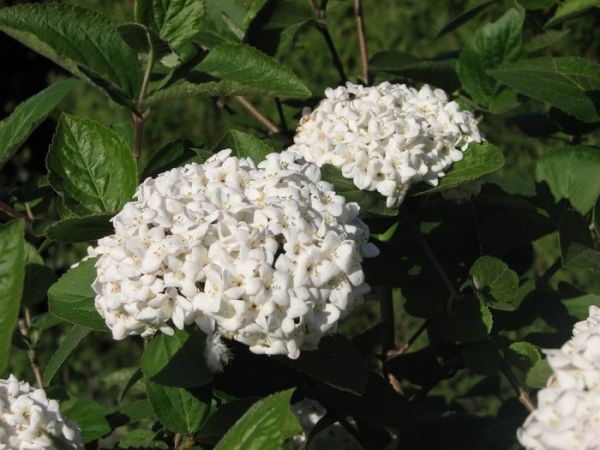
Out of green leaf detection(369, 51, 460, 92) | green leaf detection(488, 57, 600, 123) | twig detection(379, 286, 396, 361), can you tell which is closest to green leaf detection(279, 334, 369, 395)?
twig detection(379, 286, 396, 361)

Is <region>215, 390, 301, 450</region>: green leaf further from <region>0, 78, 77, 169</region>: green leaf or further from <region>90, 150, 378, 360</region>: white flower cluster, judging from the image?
<region>0, 78, 77, 169</region>: green leaf

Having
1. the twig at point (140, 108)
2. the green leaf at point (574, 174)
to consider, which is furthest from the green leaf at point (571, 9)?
the twig at point (140, 108)

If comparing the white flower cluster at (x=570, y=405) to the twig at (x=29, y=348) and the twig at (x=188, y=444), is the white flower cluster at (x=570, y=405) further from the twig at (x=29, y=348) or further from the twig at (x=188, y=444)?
the twig at (x=29, y=348)

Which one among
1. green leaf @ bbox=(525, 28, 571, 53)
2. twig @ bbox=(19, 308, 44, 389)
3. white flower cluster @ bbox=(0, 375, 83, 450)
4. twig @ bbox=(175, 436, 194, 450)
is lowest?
twig @ bbox=(19, 308, 44, 389)

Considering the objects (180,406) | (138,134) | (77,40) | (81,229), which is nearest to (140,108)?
(138,134)

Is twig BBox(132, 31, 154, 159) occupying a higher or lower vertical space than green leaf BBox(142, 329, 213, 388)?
higher

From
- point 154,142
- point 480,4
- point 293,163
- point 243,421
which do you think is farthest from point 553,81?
point 154,142

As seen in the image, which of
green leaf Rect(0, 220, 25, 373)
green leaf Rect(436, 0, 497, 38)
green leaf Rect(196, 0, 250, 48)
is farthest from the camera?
green leaf Rect(436, 0, 497, 38)
